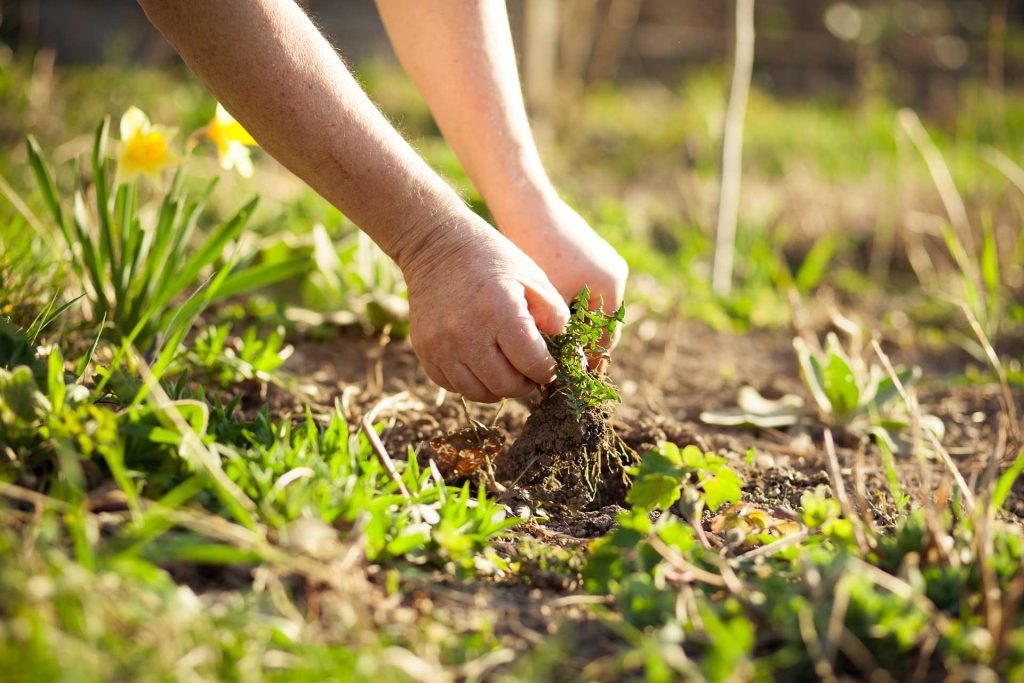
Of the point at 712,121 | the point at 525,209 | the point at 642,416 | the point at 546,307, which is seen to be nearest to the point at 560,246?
the point at 525,209

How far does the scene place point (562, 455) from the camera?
156 centimetres

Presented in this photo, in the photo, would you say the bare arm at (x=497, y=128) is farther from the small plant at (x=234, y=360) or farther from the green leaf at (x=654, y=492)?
the small plant at (x=234, y=360)

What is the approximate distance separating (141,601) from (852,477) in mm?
1389

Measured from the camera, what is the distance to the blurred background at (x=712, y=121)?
3336mm

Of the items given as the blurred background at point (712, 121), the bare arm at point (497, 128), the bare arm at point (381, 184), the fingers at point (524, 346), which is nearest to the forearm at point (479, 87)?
the bare arm at point (497, 128)

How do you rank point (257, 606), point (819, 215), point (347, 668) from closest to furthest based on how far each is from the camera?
point (347, 668)
point (257, 606)
point (819, 215)

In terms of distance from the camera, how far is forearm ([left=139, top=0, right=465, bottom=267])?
1.26 meters

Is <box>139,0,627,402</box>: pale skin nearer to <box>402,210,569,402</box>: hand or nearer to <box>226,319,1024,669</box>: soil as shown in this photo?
<box>402,210,569,402</box>: hand

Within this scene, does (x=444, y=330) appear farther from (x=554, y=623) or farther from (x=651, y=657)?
(x=651, y=657)

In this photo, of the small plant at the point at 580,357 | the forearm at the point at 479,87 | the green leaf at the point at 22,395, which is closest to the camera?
the green leaf at the point at 22,395

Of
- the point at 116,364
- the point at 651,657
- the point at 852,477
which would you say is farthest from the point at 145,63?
the point at 651,657

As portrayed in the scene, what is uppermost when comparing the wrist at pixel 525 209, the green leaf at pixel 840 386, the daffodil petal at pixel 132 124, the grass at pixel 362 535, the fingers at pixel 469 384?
the daffodil petal at pixel 132 124

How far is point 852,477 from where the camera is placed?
181 cm

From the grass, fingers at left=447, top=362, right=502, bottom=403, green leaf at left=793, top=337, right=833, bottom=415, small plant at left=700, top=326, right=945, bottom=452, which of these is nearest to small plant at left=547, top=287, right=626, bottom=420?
the grass
